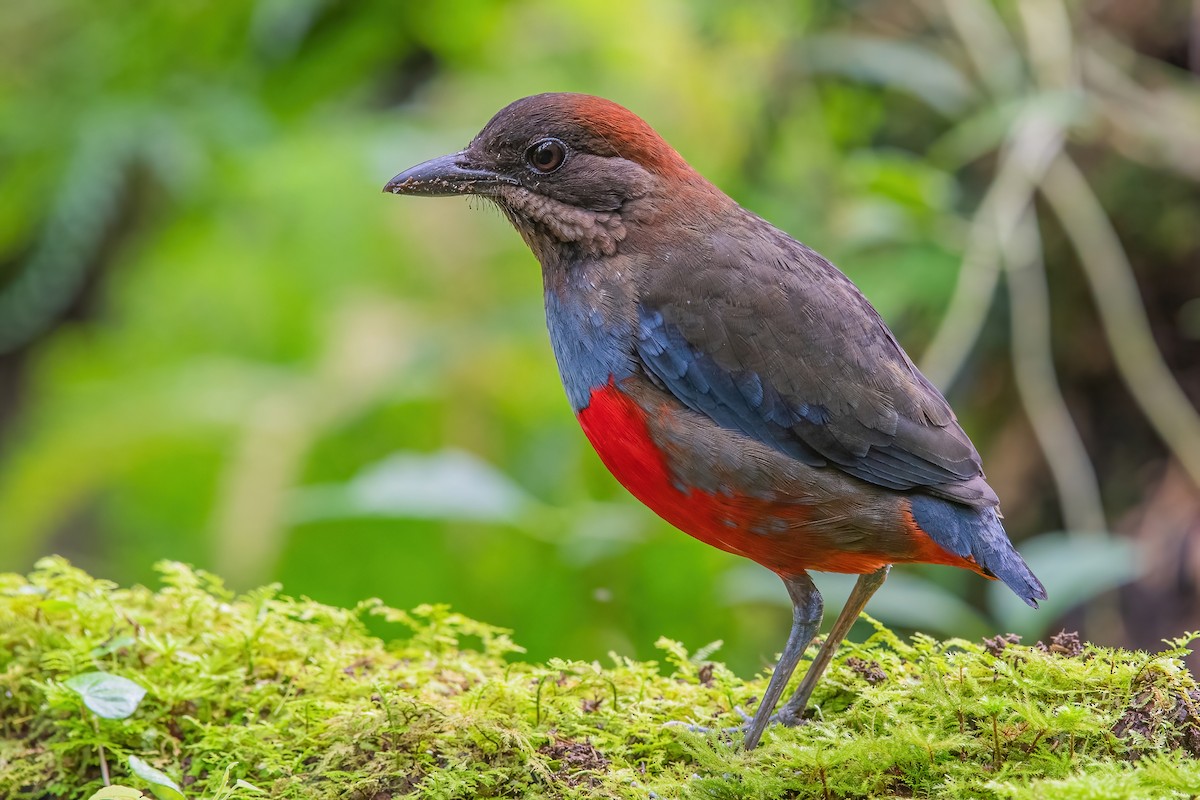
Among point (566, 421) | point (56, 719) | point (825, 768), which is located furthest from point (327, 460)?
point (825, 768)

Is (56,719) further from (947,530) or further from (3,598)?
(947,530)

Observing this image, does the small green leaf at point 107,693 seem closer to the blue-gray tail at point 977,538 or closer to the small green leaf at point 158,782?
the small green leaf at point 158,782

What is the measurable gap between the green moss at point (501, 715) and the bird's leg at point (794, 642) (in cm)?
11

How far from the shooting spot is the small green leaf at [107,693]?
112 inches

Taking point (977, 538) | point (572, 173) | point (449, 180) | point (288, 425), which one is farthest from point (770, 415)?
point (288, 425)

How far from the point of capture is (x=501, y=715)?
3008 millimetres

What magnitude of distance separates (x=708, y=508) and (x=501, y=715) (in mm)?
718

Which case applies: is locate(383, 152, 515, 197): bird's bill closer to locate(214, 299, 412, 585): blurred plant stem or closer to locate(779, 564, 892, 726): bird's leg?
locate(779, 564, 892, 726): bird's leg

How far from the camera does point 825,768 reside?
261 centimetres

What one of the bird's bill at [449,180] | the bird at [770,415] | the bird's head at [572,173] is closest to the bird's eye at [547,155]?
the bird's head at [572,173]

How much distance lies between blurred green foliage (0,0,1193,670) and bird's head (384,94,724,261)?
1363mm

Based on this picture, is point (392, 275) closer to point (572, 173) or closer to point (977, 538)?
point (572, 173)

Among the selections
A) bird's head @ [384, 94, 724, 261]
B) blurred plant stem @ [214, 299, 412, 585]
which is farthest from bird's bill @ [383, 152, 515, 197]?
blurred plant stem @ [214, 299, 412, 585]

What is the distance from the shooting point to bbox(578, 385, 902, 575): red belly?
3115mm
